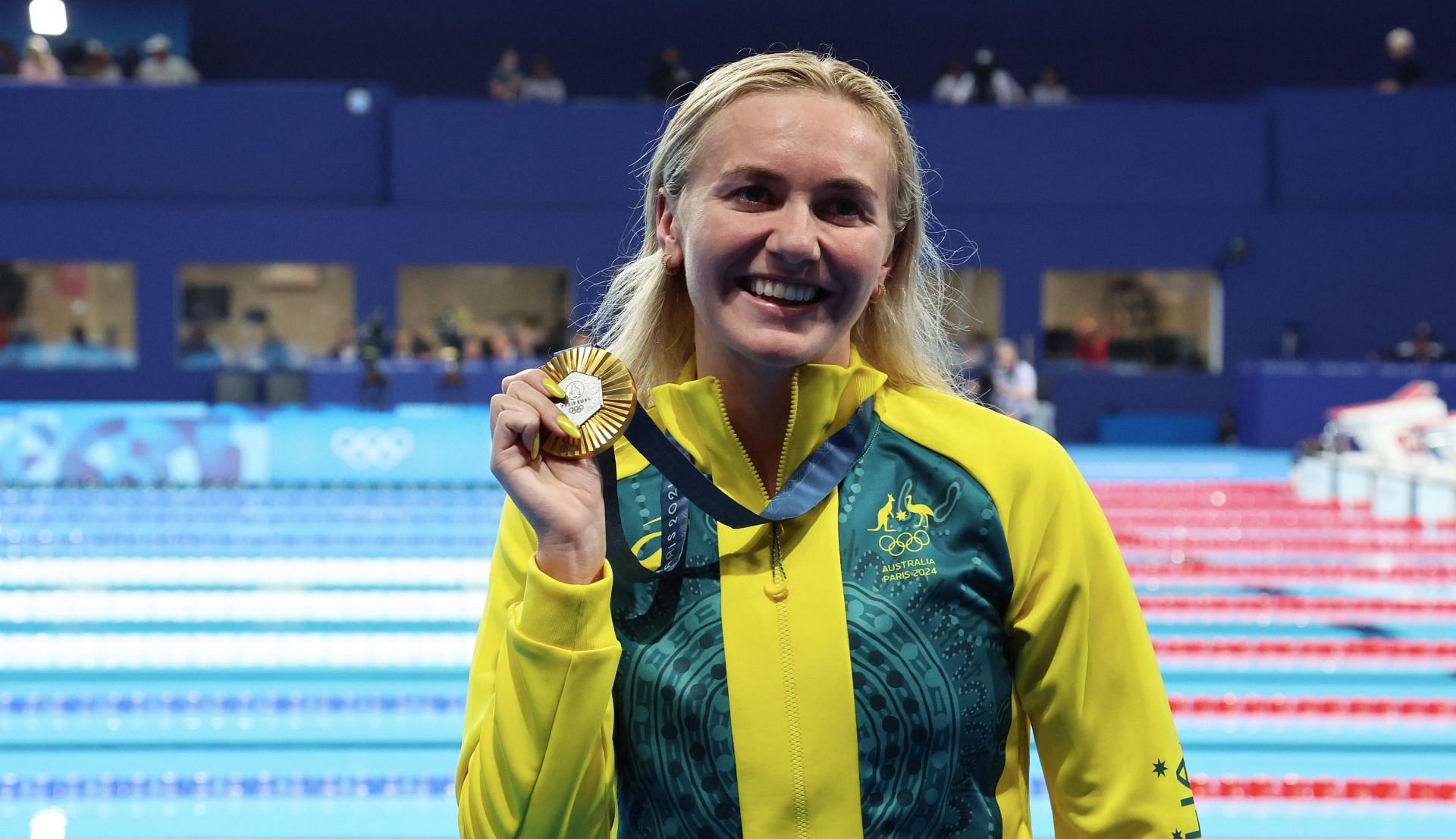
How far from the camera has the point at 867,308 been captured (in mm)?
1354

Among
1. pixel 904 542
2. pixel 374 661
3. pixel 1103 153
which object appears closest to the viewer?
pixel 904 542

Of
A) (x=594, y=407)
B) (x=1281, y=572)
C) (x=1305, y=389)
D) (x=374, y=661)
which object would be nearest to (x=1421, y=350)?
(x=1305, y=389)

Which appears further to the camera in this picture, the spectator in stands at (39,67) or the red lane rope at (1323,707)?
the spectator in stands at (39,67)

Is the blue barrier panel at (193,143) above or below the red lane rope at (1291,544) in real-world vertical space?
above

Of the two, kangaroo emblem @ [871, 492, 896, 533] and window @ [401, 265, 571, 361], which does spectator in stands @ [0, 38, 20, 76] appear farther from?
kangaroo emblem @ [871, 492, 896, 533]

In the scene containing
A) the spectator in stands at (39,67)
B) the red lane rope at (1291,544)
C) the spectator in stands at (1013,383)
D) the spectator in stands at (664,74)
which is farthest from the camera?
the spectator in stands at (664,74)

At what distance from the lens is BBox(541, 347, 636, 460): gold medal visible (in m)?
1.12

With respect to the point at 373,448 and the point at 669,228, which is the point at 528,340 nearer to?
the point at 373,448

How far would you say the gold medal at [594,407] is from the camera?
1.12 m

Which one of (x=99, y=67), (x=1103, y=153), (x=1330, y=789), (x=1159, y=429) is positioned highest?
(x=99, y=67)

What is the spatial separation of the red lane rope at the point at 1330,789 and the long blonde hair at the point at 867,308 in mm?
2861

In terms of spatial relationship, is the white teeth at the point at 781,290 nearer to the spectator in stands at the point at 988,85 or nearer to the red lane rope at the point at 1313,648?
the red lane rope at the point at 1313,648

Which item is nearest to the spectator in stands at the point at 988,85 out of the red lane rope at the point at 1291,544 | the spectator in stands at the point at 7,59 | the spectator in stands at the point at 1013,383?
the spectator in stands at the point at 1013,383

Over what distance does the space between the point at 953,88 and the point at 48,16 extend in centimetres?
976
